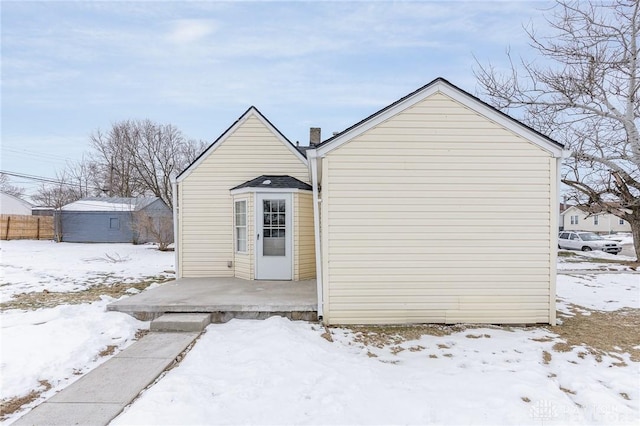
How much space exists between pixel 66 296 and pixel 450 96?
8.46 meters

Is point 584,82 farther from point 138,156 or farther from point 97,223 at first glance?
point 138,156

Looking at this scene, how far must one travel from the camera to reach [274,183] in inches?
326

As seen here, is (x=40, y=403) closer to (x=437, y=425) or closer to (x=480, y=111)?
(x=437, y=425)

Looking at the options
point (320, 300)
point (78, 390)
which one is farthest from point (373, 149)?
point (78, 390)

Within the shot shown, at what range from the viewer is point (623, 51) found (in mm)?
8766

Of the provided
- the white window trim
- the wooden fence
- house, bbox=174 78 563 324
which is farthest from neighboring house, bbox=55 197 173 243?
house, bbox=174 78 563 324

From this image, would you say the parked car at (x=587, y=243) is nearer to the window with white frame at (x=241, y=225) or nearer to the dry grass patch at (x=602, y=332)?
the dry grass patch at (x=602, y=332)

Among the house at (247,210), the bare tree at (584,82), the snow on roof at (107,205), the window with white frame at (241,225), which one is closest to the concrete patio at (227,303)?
the house at (247,210)

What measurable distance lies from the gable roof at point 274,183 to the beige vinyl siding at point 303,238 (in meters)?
0.21

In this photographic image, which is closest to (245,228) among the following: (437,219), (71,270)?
(437,219)

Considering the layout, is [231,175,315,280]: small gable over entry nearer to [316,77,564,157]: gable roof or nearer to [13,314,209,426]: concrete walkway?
[316,77,564,157]: gable roof

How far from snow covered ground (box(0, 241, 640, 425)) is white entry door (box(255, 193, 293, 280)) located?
259 cm

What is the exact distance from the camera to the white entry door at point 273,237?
8172mm

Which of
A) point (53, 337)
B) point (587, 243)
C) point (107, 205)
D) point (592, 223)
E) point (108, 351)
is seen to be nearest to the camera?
point (108, 351)
